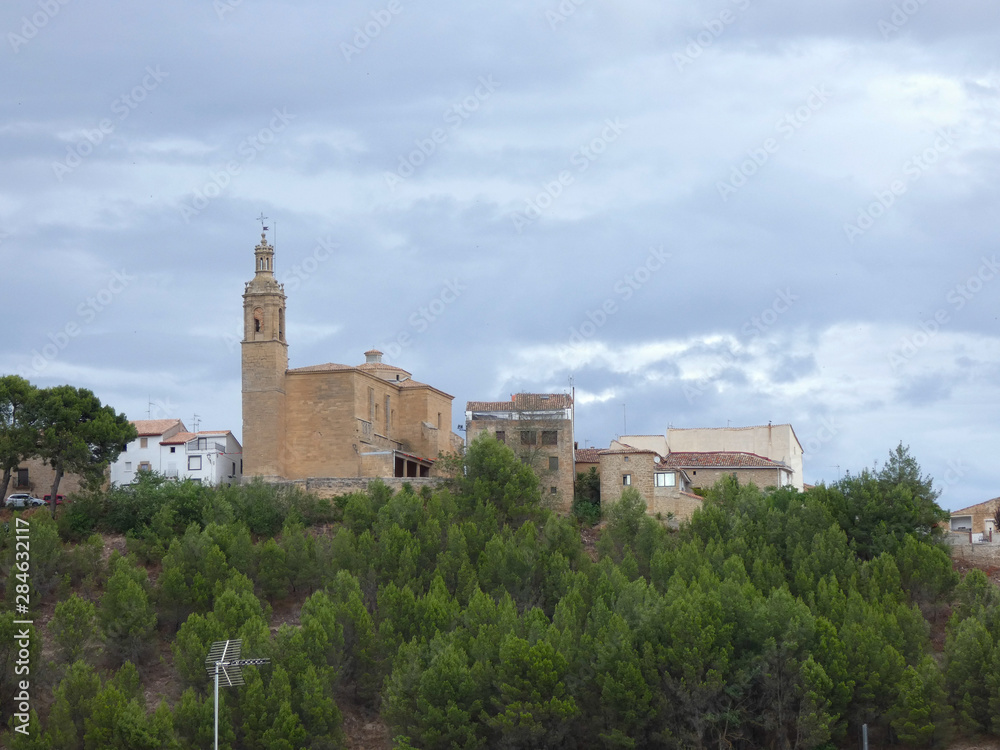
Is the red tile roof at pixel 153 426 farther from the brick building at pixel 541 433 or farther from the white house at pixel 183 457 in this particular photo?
the brick building at pixel 541 433

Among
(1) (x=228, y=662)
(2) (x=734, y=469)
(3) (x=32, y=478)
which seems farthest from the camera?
(2) (x=734, y=469)

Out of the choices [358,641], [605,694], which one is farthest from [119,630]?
[605,694]

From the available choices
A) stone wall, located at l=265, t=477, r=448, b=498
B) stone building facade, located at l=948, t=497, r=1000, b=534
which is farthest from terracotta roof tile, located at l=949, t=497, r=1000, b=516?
stone wall, located at l=265, t=477, r=448, b=498

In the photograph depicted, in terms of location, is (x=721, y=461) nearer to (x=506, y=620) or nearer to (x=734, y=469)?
(x=734, y=469)

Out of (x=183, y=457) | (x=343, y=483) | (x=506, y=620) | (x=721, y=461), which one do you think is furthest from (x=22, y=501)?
(x=721, y=461)

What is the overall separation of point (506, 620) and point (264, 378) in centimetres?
2018

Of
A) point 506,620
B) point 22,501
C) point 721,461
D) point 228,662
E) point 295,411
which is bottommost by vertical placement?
point 228,662

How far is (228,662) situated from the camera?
46000 millimetres

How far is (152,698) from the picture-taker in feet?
161

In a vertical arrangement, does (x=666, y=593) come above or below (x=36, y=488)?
below

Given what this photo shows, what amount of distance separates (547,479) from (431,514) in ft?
24.3

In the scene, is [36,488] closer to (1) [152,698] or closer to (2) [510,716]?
(1) [152,698]

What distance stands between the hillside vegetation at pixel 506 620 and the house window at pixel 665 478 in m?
2.77

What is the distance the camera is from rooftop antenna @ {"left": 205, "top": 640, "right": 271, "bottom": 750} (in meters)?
45.4
